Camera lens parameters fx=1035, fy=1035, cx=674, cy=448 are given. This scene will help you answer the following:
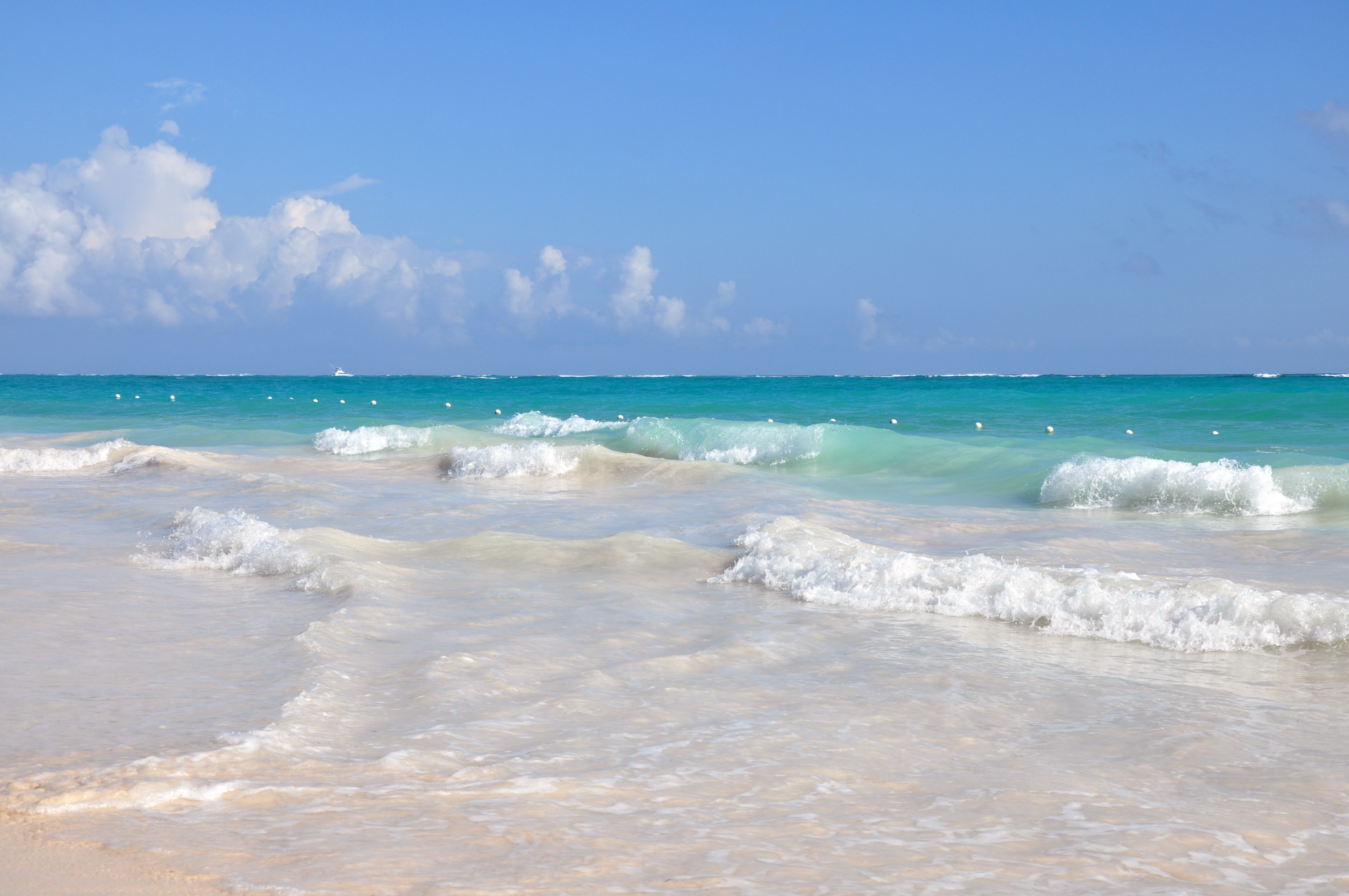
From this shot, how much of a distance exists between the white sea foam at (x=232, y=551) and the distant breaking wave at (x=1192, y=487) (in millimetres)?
9575

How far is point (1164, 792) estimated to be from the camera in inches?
152

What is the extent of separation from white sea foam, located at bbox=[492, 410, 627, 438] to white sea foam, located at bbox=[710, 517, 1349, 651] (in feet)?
61.6

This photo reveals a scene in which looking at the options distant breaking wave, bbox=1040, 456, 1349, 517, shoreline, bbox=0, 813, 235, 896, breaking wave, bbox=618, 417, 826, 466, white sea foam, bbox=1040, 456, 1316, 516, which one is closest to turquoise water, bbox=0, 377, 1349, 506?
breaking wave, bbox=618, 417, 826, 466

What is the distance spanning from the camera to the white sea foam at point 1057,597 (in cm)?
638

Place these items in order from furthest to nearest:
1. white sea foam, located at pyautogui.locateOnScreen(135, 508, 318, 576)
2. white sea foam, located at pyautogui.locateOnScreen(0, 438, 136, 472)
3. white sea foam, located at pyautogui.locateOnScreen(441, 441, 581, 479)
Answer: white sea foam, located at pyautogui.locateOnScreen(441, 441, 581, 479) → white sea foam, located at pyautogui.locateOnScreen(0, 438, 136, 472) → white sea foam, located at pyautogui.locateOnScreen(135, 508, 318, 576)

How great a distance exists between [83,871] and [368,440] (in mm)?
22127

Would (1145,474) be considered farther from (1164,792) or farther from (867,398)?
(867,398)

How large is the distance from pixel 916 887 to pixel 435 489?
13.2 m

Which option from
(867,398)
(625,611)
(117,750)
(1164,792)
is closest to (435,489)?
(625,611)

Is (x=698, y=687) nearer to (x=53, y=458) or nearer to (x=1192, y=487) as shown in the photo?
(x=1192, y=487)

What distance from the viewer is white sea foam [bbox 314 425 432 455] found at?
2414 centimetres

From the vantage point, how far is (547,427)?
2820cm

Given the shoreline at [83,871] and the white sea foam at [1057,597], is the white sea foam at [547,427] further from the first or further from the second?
the shoreline at [83,871]

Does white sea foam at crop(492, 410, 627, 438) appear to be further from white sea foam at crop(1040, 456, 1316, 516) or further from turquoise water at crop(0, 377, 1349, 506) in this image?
white sea foam at crop(1040, 456, 1316, 516)
